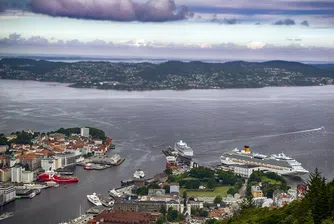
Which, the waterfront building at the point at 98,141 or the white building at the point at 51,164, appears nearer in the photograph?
the white building at the point at 51,164

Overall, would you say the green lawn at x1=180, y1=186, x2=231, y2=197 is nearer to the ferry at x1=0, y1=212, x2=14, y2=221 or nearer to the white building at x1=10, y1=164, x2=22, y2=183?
the ferry at x1=0, y1=212, x2=14, y2=221

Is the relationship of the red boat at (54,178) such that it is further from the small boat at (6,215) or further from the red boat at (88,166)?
the small boat at (6,215)

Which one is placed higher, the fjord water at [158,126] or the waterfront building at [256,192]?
the waterfront building at [256,192]

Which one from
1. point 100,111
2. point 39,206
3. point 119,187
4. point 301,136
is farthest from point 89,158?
point 100,111

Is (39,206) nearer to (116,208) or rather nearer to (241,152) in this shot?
(116,208)

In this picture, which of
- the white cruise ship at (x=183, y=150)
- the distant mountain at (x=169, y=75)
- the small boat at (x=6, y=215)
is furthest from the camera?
the distant mountain at (x=169, y=75)

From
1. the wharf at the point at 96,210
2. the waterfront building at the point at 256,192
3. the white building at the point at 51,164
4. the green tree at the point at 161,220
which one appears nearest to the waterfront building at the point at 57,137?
the white building at the point at 51,164
